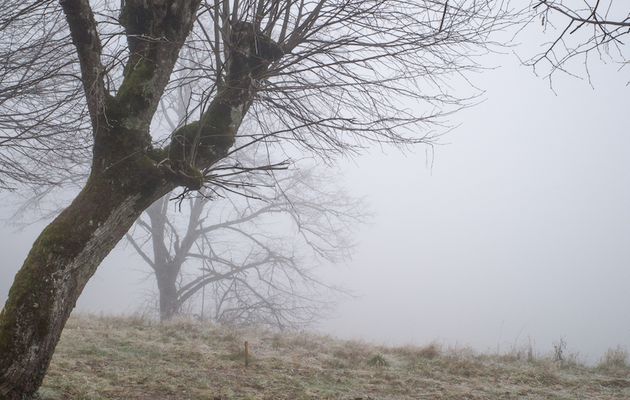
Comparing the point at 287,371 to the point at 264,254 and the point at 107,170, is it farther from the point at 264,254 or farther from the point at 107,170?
the point at 264,254

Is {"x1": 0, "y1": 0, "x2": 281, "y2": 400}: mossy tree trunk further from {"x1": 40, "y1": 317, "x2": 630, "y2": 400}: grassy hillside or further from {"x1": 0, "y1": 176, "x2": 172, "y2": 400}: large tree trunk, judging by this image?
{"x1": 40, "y1": 317, "x2": 630, "y2": 400}: grassy hillside

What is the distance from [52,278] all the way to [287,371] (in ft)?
9.22

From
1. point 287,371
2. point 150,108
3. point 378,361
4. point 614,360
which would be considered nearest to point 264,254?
point 378,361

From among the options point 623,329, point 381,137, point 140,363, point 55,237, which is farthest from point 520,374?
point 623,329

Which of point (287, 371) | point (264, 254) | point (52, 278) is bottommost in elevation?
point (287, 371)

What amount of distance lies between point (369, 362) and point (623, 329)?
36.7m

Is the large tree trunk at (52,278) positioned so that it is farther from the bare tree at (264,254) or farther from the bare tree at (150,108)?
the bare tree at (264,254)

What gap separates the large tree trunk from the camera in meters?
3.02

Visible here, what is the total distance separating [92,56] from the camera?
3.41 meters

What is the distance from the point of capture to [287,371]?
17.1ft

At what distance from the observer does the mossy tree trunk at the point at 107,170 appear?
3082mm

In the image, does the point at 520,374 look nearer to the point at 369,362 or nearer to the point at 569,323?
the point at 369,362

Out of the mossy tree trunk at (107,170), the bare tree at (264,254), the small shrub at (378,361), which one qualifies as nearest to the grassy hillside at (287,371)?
the small shrub at (378,361)

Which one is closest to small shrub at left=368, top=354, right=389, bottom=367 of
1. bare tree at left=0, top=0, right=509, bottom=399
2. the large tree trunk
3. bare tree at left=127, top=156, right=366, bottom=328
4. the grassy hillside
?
the grassy hillside
